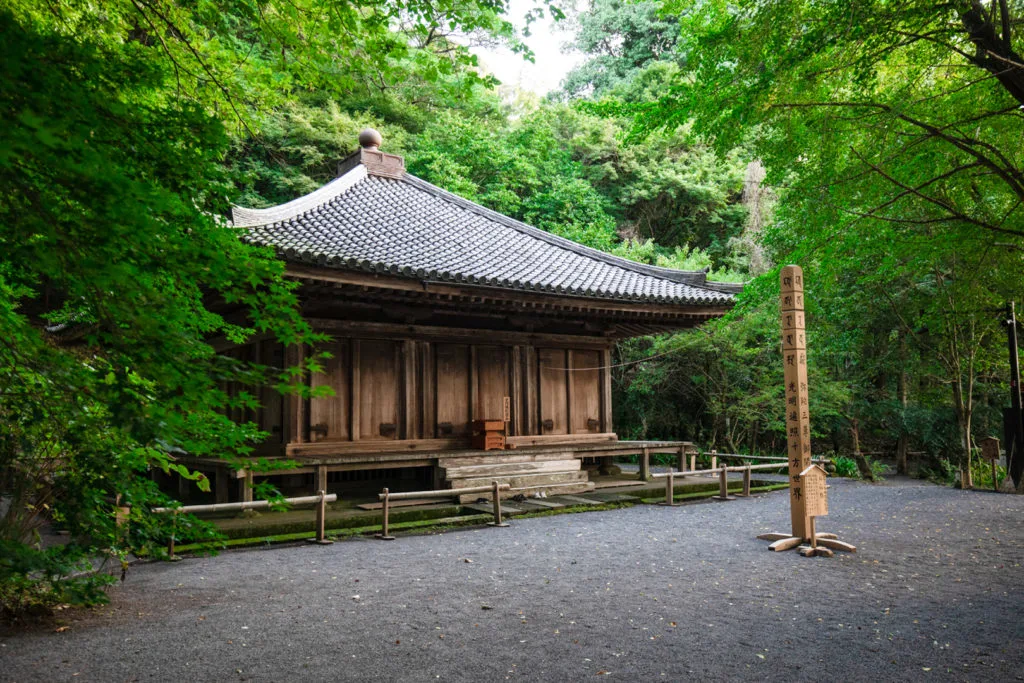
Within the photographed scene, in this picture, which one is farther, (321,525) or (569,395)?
(569,395)

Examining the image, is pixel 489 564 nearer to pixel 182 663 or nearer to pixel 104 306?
pixel 182 663

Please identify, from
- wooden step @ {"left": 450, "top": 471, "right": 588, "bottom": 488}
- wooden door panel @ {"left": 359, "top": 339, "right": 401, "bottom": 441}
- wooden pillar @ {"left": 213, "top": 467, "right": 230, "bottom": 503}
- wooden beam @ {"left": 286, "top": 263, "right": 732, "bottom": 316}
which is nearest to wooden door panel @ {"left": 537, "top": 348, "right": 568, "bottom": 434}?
Answer: wooden step @ {"left": 450, "top": 471, "right": 588, "bottom": 488}

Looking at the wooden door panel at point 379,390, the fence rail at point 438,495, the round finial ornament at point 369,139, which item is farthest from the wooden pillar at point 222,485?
the round finial ornament at point 369,139

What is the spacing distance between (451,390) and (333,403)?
7.40ft

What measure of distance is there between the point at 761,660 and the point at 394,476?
9.21m

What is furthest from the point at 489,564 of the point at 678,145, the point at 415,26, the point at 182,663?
the point at 678,145

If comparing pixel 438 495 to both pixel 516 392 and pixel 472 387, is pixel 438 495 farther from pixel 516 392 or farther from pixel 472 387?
pixel 516 392

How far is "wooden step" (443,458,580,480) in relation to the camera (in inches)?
438

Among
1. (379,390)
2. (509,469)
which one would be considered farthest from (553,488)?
(379,390)

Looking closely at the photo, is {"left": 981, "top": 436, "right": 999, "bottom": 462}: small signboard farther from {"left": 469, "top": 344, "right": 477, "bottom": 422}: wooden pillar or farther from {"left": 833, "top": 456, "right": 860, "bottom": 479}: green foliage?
{"left": 469, "top": 344, "right": 477, "bottom": 422}: wooden pillar

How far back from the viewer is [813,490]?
7789mm

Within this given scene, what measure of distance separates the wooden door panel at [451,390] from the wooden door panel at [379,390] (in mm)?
798

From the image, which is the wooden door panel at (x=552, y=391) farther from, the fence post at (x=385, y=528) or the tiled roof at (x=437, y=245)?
the fence post at (x=385, y=528)

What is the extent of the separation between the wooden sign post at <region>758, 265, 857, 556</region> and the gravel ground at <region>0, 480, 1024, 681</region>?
45 cm
